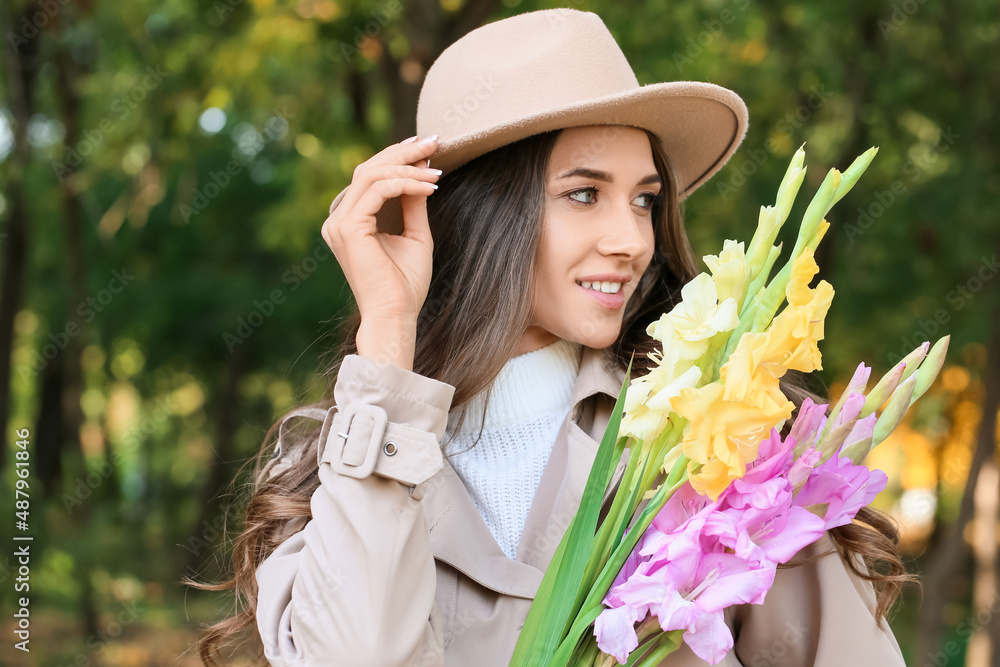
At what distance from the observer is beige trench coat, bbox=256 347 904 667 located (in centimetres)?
151

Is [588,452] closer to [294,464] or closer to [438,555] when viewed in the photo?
[438,555]

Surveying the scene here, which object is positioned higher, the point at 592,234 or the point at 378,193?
the point at 378,193

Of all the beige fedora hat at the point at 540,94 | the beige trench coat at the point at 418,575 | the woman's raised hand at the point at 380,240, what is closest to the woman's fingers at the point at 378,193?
the woman's raised hand at the point at 380,240

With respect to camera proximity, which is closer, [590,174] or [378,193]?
[378,193]

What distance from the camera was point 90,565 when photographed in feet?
27.8

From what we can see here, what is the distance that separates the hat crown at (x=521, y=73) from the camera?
6.61 ft

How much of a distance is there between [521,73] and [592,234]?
361 millimetres

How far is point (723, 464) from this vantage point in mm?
1171

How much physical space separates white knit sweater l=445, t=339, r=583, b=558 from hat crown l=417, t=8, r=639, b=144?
508 mm

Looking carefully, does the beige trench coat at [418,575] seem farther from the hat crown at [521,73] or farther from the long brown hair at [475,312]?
the hat crown at [521,73]

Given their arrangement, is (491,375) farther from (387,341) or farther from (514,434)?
(387,341)

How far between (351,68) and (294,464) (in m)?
4.60

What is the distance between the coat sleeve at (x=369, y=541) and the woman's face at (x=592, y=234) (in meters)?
0.46

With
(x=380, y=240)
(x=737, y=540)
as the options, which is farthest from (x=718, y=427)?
(x=380, y=240)
